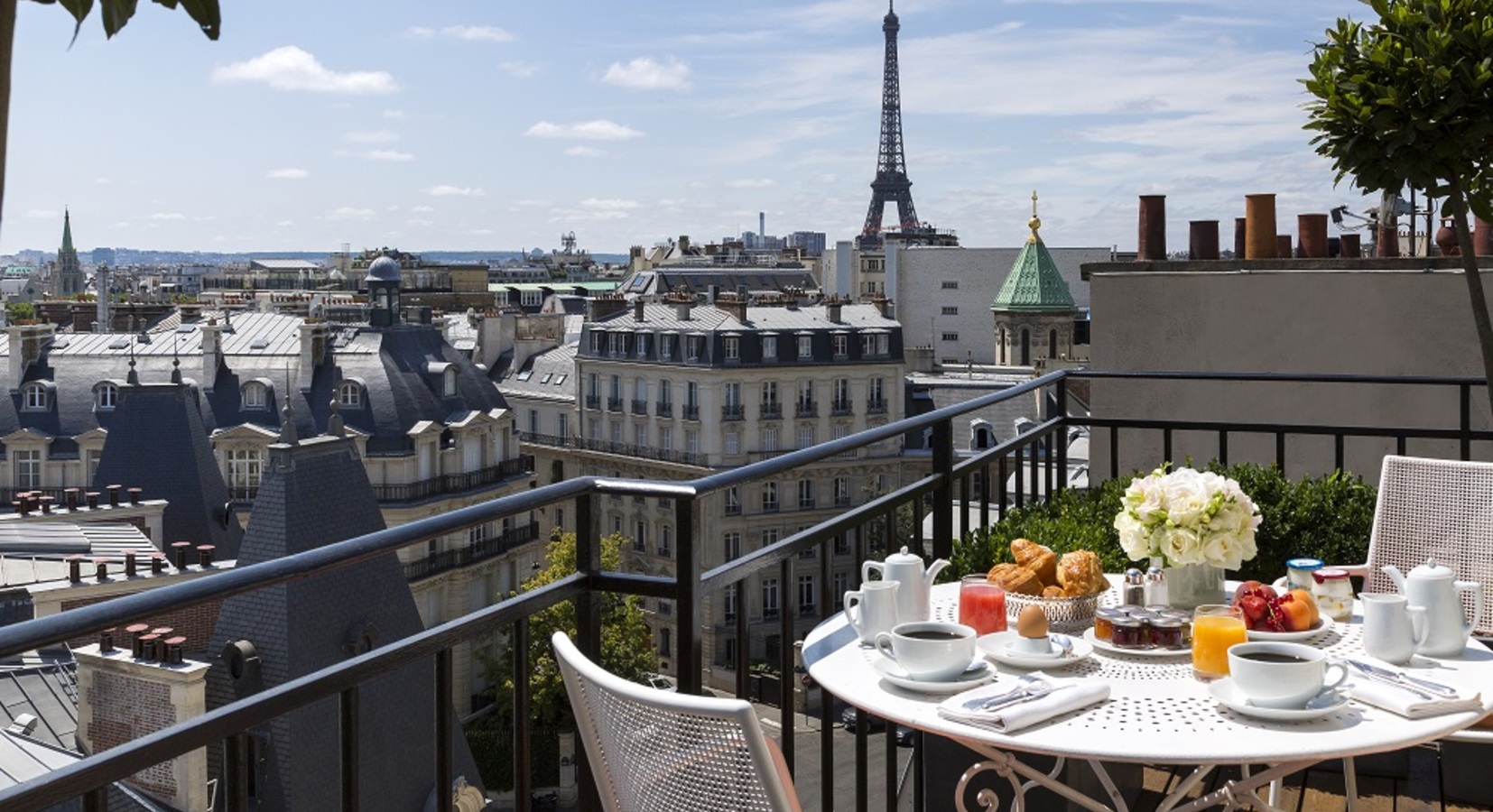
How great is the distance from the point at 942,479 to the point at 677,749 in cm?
268

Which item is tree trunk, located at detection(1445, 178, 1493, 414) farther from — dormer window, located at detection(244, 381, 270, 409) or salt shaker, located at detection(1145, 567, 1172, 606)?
dormer window, located at detection(244, 381, 270, 409)

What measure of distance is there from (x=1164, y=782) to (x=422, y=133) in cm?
13179

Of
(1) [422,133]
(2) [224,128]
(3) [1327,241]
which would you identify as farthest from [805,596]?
(2) [224,128]

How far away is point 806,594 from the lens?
41000 millimetres

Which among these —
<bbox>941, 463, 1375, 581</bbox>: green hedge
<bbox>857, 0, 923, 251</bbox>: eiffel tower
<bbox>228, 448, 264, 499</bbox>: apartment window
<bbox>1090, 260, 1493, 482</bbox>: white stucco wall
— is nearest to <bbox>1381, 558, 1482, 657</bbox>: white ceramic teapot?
<bbox>941, 463, 1375, 581</bbox>: green hedge

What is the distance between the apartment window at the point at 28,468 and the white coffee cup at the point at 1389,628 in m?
40.3

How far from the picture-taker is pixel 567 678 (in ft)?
6.96

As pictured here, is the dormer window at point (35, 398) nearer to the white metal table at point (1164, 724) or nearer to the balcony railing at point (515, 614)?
the balcony railing at point (515, 614)

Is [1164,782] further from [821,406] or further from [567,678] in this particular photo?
[821,406]

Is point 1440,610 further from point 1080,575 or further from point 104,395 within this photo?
point 104,395

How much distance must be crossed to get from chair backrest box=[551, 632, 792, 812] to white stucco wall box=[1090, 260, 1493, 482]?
696 cm

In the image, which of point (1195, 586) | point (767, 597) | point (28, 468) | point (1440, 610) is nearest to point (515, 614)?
point (1195, 586)

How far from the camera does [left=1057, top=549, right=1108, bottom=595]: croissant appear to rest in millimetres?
3215

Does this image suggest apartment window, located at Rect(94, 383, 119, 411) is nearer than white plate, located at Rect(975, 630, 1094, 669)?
No
